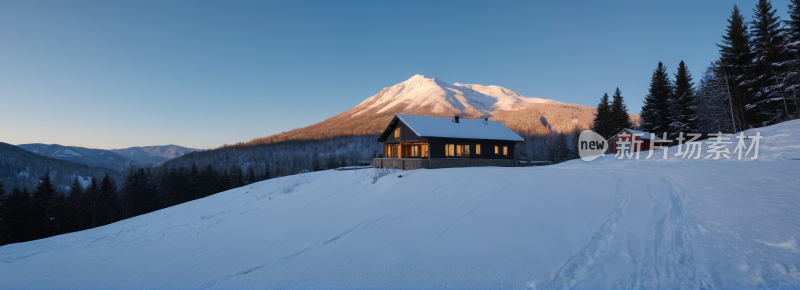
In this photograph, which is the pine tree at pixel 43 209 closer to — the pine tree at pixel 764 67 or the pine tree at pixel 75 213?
the pine tree at pixel 75 213

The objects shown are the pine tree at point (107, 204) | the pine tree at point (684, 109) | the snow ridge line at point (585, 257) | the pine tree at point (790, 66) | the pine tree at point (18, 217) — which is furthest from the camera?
the pine tree at point (107, 204)

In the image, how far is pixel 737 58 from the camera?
106 ft

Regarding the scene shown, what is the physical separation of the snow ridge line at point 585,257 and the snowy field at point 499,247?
0.09ft

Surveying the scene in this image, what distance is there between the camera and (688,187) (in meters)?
10.2

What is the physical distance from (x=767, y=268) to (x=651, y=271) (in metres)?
1.49

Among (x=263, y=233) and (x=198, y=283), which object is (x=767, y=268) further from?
(x=263, y=233)

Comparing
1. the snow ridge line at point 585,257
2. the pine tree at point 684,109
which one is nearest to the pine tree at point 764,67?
the pine tree at point 684,109

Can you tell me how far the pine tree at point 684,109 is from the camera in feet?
121

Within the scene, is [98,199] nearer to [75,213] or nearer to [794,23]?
[75,213]

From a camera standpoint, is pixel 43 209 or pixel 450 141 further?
pixel 43 209

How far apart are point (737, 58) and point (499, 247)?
147 feet

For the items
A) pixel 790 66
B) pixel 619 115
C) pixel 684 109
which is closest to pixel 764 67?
pixel 790 66

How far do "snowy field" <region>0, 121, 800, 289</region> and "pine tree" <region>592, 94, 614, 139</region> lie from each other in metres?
42.5

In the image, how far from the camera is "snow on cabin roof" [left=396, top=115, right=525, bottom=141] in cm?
2723
